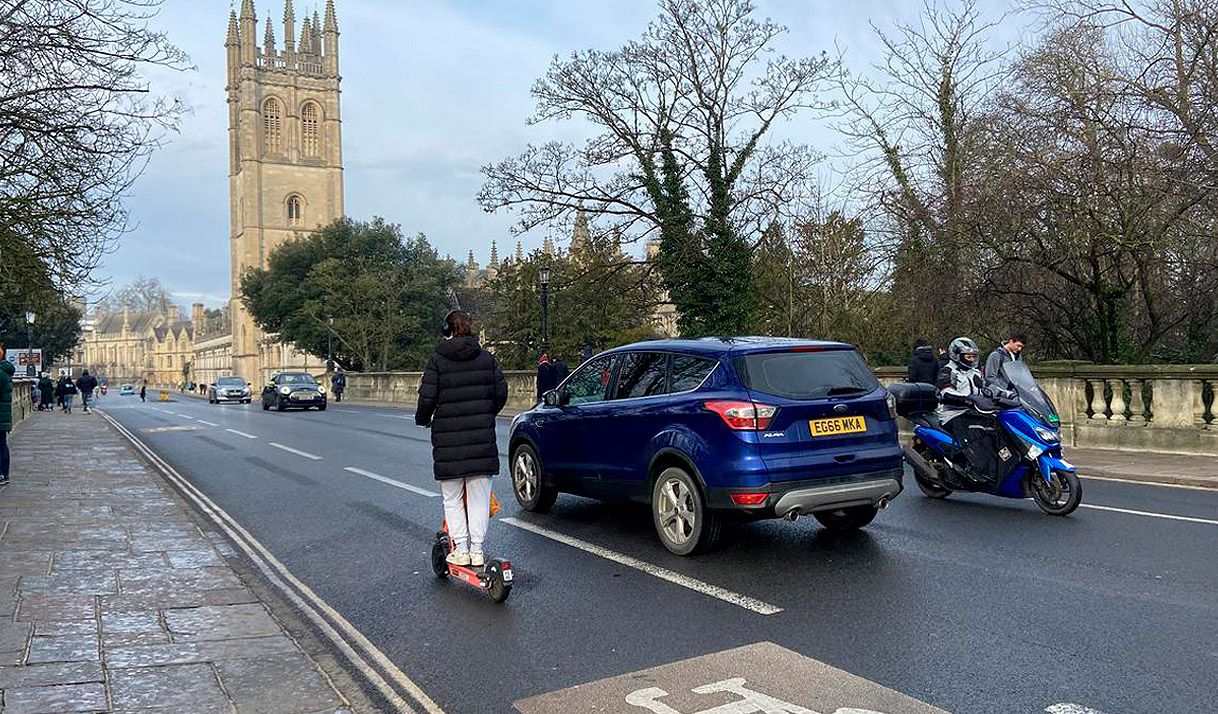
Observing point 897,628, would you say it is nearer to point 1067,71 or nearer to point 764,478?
point 764,478

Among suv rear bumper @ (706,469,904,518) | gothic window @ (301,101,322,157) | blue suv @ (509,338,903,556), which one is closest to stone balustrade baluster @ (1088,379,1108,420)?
blue suv @ (509,338,903,556)

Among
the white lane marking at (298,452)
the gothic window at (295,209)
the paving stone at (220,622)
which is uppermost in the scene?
the gothic window at (295,209)

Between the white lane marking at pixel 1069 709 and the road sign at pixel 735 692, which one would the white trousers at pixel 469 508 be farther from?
the white lane marking at pixel 1069 709

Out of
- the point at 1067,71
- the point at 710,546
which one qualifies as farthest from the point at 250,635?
the point at 1067,71

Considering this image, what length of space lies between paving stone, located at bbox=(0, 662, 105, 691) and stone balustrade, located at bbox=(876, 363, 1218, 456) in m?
14.1

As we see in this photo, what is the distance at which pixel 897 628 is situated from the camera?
5.39 m

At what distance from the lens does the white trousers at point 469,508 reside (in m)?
6.51

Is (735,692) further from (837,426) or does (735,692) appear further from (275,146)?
(275,146)

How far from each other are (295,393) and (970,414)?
106 feet

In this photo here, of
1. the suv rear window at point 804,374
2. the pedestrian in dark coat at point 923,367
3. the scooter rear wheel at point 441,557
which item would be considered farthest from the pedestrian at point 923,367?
the scooter rear wheel at point 441,557

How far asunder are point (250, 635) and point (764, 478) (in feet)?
11.8

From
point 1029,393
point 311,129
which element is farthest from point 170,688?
point 311,129

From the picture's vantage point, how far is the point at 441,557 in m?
7.00

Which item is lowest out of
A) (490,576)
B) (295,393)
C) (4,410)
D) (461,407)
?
(490,576)
